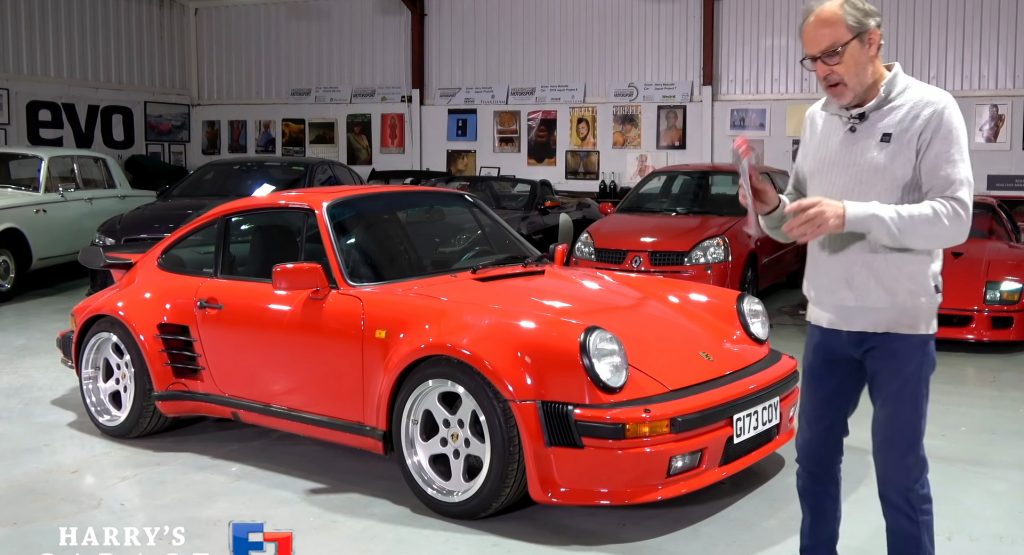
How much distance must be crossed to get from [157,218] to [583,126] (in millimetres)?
7440

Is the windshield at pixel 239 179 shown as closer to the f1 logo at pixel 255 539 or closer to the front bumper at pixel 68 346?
the front bumper at pixel 68 346

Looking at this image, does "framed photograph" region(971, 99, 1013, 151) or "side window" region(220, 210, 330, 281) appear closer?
"side window" region(220, 210, 330, 281)

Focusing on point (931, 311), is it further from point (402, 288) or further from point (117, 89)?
point (117, 89)

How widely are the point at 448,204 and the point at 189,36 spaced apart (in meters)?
13.9

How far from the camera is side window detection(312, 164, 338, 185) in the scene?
28.6 feet

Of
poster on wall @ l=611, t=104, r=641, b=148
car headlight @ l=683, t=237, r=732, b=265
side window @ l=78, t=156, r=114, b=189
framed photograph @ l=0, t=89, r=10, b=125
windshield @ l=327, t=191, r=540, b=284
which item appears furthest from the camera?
poster on wall @ l=611, t=104, r=641, b=148

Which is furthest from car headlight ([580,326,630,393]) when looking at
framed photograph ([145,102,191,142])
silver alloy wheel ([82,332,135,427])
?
framed photograph ([145,102,191,142])

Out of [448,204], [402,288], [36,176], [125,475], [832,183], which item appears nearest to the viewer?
[832,183]

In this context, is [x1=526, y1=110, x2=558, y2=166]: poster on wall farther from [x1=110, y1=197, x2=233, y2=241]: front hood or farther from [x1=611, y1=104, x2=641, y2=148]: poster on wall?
[x1=110, y1=197, x2=233, y2=241]: front hood

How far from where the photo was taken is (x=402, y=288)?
362cm

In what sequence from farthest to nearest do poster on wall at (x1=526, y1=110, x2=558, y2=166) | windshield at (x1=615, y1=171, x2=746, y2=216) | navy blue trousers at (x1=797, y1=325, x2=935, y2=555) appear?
1. poster on wall at (x1=526, y1=110, x2=558, y2=166)
2. windshield at (x1=615, y1=171, x2=746, y2=216)
3. navy blue trousers at (x1=797, y1=325, x2=935, y2=555)

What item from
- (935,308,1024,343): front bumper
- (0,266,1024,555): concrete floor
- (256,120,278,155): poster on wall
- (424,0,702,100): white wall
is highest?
(424,0,702,100): white wall

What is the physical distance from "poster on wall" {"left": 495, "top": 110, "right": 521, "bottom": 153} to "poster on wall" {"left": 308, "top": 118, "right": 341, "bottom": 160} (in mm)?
2885

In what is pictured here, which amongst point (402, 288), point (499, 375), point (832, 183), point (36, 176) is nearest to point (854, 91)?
point (832, 183)
